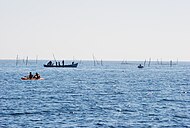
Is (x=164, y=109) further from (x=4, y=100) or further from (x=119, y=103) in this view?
(x=4, y=100)

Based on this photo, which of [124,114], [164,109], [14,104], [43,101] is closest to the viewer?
[124,114]

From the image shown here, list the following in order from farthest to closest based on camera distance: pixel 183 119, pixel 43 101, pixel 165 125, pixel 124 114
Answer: pixel 43 101, pixel 124 114, pixel 183 119, pixel 165 125

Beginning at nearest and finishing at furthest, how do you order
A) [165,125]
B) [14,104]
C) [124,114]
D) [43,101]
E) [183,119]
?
[165,125], [183,119], [124,114], [14,104], [43,101]

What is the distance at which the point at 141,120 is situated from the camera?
164ft

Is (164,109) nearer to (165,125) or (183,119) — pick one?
(183,119)

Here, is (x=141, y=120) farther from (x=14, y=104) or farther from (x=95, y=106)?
(x=14, y=104)

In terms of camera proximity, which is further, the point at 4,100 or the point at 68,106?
the point at 4,100

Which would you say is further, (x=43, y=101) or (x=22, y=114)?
(x=43, y=101)

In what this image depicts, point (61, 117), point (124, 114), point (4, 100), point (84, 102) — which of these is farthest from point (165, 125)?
point (4, 100)

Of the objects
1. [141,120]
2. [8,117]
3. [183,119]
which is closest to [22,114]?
[8,117]

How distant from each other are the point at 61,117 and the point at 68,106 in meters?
10.5

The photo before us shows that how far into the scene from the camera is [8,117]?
Result: 51.4 metres

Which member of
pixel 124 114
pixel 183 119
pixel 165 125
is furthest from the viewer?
pixel 124 114

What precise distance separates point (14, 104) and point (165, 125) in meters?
25.3
